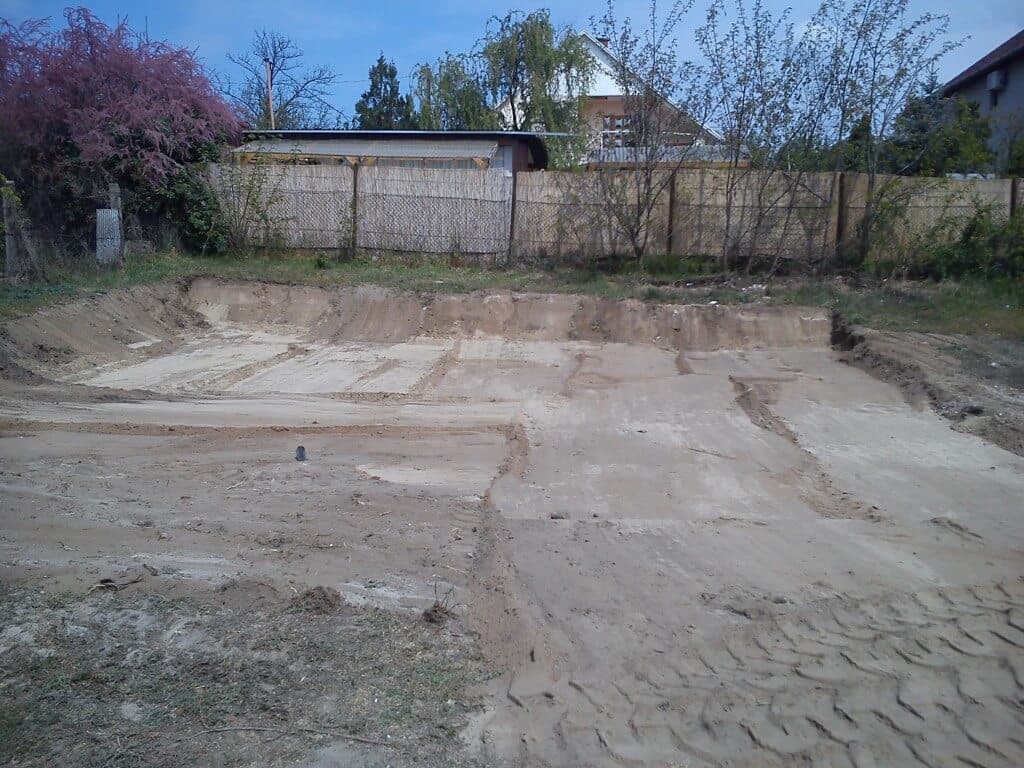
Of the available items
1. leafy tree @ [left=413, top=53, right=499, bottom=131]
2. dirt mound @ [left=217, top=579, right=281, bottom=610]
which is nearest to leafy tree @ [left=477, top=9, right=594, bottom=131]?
leafy tree @ [left=413, top=53, right=499, bottom=131]

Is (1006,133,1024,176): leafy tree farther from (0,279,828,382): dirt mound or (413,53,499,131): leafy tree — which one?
(413,53,499,131): leafy tree

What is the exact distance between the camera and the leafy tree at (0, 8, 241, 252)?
57.0 ft

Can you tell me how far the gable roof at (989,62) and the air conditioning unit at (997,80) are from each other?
228mm

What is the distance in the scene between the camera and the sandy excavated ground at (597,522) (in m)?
4.29

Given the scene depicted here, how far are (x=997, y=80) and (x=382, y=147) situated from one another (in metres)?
17.4

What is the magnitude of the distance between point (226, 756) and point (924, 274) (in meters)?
16.9

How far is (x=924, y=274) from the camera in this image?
1716cm

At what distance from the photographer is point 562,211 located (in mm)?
17703

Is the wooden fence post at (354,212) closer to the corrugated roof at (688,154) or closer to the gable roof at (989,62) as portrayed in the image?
the corrugated roof at (688,154)

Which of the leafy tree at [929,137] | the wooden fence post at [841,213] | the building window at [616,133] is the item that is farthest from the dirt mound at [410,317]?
the leafy tree at [929,137]

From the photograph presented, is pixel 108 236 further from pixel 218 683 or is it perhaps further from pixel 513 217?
pixel 218 683

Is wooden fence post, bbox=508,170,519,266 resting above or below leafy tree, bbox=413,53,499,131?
below

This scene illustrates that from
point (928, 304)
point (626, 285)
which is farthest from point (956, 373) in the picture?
point (626, 285)

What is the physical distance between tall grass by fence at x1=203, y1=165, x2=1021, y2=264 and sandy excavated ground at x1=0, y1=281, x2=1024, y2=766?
4889mm
